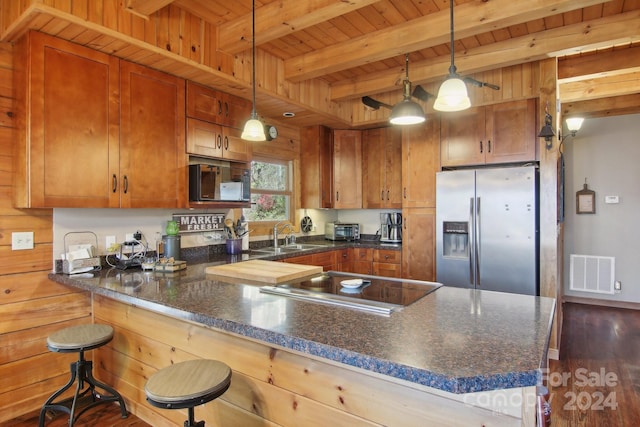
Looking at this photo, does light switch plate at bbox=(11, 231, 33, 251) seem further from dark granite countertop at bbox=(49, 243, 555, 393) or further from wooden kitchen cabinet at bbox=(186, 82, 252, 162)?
wooden kitchen cabinet at bbox=(186, 82, 252, 162)

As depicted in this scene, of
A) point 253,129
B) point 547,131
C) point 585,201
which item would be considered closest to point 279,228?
point 253,129

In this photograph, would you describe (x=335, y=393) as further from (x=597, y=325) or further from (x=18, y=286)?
(x=597, y=325)

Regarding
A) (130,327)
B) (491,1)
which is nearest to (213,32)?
(491,1)

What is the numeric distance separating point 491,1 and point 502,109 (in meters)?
1.38

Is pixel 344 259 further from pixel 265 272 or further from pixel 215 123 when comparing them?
pixel 265 272

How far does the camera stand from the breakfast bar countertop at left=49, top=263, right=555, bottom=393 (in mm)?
947

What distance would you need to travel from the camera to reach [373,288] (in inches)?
72.3

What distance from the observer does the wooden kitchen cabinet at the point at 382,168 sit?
14.5 ft

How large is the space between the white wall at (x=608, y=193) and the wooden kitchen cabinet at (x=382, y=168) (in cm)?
278

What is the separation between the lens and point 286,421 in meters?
1.53

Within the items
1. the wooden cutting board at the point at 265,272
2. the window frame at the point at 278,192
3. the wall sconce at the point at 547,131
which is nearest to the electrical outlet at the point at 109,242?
the wooden cutting board at the point at 265,272

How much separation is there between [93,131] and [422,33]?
2345mm

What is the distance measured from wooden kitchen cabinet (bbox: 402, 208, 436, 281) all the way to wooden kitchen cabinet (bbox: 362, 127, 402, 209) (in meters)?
0.46

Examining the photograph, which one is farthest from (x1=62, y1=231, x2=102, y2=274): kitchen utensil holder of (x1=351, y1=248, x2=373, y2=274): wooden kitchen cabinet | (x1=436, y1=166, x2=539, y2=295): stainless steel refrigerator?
(x1=436, y1=166, x2=539, y2=295): stainless steel refrigerator
